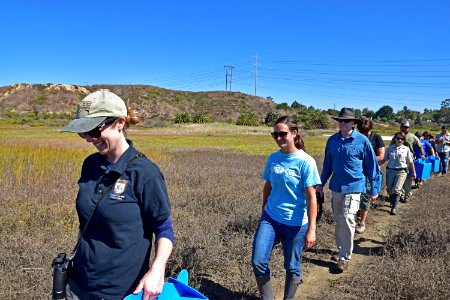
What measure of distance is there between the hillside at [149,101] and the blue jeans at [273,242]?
77792mm

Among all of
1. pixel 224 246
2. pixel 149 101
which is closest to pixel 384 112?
pixel 149 101

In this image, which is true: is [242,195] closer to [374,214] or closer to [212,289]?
[374,214]

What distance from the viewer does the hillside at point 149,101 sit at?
8444 cm

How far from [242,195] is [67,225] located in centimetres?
354

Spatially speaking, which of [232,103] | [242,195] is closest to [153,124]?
[232,103]

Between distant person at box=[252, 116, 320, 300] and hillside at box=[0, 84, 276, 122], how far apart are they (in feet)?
255

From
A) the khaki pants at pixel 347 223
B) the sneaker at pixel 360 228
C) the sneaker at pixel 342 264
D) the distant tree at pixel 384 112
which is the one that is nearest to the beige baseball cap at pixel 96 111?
the khaki pants at pixel 347 223

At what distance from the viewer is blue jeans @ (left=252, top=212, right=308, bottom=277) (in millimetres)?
3268

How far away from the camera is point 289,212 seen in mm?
3307

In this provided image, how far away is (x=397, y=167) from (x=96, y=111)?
753cm

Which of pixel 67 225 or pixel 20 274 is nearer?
pixel 20 274

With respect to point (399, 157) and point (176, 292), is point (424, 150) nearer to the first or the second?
point (399, 157)

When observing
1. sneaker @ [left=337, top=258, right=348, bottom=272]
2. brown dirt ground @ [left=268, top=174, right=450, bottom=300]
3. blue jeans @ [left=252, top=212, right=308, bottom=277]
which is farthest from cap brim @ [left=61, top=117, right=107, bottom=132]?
sneaker @ [left=337, top=258, right=348, bottom=272]

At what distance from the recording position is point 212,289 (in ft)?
13.0
